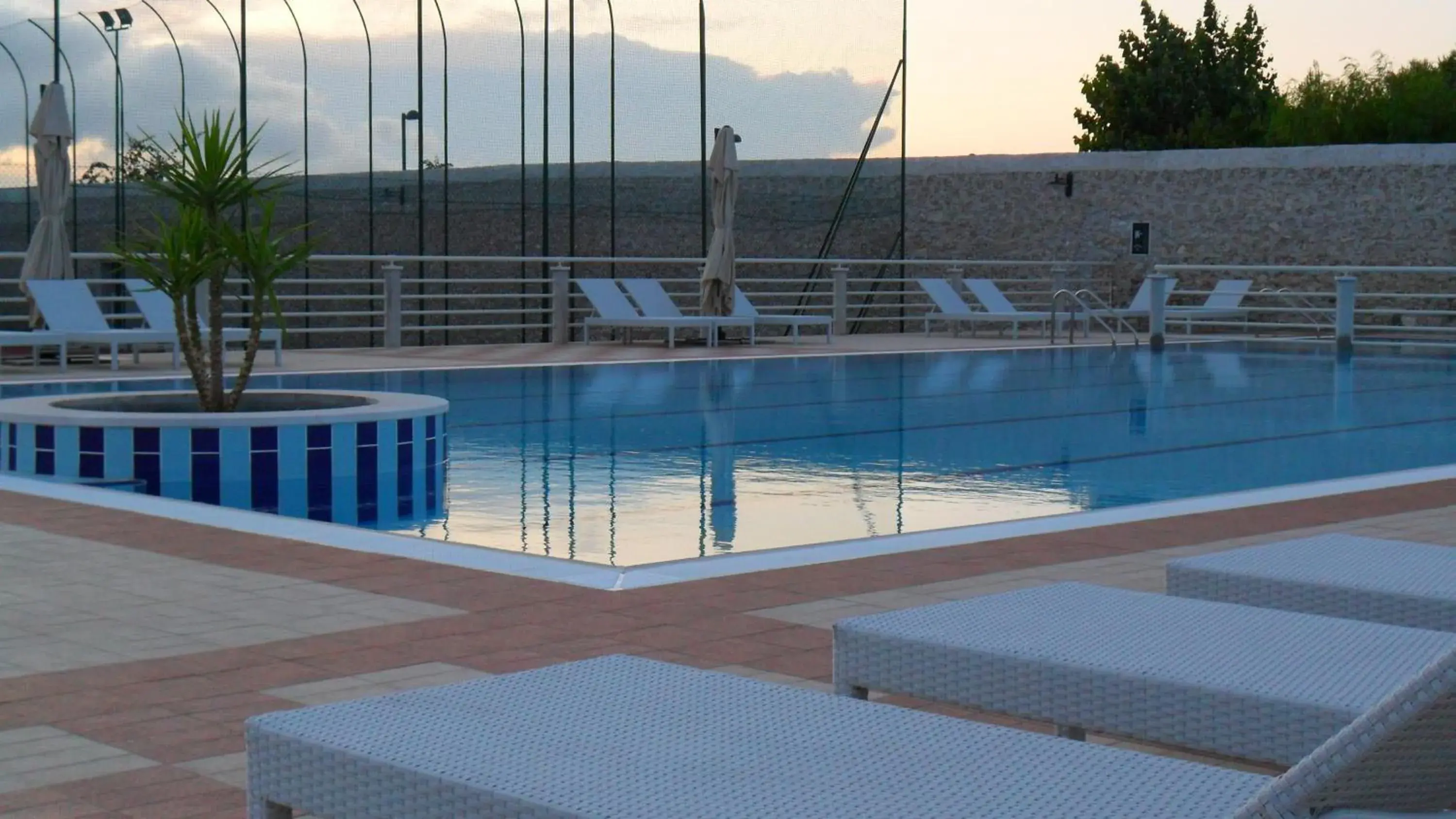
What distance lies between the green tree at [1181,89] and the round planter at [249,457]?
42.3m

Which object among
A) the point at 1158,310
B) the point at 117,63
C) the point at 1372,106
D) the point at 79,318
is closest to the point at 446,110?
the point at 117,63

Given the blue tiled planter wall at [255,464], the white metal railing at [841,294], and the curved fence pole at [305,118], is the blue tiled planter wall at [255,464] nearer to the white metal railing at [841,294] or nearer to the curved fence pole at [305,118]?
the white metal railing at [841,294]

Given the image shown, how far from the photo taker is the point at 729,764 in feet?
6.32

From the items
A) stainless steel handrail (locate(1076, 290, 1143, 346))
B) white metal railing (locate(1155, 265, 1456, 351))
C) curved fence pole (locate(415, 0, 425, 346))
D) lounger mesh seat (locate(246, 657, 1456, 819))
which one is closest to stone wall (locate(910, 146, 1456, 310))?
Result: white metal railing (locate(1155, 265, 1456, 351))

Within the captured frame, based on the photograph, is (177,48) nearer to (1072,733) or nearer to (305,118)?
(305,118)

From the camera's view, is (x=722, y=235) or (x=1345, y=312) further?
(x=1345, y=312)

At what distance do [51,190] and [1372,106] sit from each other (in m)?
36.1

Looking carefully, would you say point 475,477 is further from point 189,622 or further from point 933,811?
point 933,811

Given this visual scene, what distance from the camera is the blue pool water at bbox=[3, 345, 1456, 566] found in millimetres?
6215

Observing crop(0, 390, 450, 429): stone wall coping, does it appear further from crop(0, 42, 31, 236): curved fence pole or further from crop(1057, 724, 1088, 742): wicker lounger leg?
crop(0, 42, 31, 236): curved fence pole

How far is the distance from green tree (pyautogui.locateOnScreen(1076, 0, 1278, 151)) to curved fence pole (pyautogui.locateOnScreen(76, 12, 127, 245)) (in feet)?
107

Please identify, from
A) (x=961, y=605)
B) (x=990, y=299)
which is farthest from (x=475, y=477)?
(x=990, y=299)

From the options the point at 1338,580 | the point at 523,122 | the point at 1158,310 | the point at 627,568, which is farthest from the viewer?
the point at 523,122

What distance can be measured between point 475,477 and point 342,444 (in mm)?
588
